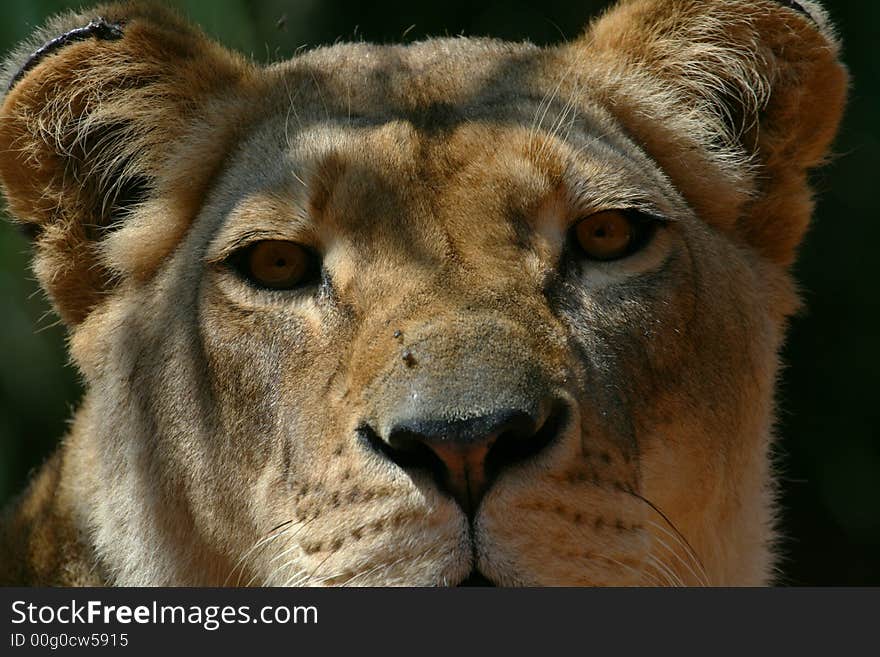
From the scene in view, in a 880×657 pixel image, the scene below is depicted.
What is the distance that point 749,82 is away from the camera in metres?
4.48

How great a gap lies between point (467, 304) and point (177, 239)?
3.84ft

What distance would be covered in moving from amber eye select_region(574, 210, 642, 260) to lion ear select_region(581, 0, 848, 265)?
2.08ft

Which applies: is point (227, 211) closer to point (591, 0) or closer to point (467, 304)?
point (467, 304)

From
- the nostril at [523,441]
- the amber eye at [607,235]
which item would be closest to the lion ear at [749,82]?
the amber eye at [607,235]

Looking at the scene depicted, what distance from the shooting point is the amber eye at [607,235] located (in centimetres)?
379

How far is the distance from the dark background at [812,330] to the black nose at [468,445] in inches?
165

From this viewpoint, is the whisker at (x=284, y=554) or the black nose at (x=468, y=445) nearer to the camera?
the black nose at (x=468, y=445)

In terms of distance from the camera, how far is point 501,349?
3258mm

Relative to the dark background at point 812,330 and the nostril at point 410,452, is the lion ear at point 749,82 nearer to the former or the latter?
the nostril at point 410,452

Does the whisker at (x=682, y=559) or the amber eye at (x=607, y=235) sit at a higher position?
the amber eye at (x=607, y=235)

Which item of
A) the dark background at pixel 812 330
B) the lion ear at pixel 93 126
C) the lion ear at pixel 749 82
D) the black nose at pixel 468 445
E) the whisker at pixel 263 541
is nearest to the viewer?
the black nose at pixel 468 445

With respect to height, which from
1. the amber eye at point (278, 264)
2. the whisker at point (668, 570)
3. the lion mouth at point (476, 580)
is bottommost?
the whisker at point (668, 570)

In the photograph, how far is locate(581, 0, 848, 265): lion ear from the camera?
173 inches

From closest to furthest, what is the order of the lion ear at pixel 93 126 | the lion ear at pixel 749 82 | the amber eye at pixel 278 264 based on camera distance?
1. the amber eye at pixel 278 264
2. the lion ear at pixel 93 126
3. the lion ear at pixel 749 82
